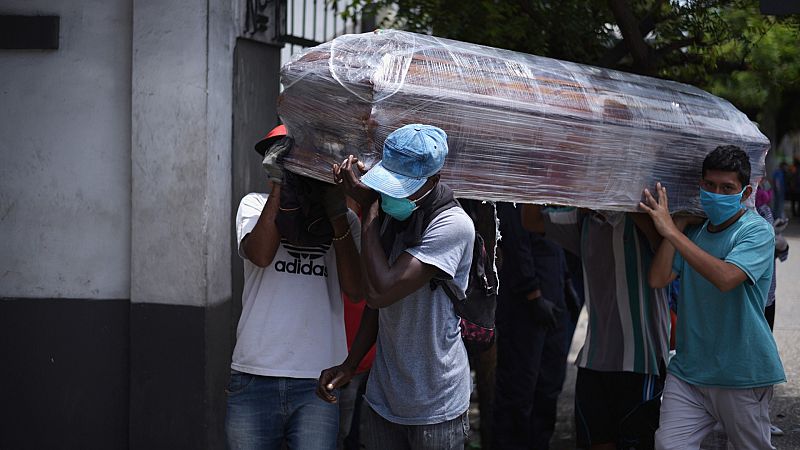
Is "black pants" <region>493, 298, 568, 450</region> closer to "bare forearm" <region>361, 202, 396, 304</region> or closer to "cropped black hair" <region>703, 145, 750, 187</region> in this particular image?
"cropped black hair" <region>703, 145, 750, 187</region>

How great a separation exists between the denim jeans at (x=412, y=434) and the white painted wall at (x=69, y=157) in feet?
7.78

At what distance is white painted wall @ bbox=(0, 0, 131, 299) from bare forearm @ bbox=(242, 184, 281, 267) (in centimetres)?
196

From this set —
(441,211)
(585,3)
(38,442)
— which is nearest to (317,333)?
(441,211)

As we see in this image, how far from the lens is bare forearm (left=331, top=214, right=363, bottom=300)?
148 inches

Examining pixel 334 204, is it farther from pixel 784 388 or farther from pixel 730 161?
pixel 784 388

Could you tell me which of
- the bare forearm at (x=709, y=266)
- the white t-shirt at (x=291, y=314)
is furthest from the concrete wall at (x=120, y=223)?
the bare forearm at (x=709, y=266)

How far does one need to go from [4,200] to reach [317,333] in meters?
2.56

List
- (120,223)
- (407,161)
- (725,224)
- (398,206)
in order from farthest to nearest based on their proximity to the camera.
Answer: (120,223)
(725,224)
(398,206)
(407,161)

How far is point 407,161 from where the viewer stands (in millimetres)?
3227

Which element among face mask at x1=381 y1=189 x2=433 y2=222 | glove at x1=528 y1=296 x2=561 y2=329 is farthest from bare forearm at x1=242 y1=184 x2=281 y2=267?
glove at x1=528 y1=296 x2=561 y2=329

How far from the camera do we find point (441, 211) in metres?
3.38

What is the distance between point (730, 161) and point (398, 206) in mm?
1544

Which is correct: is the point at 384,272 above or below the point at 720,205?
below

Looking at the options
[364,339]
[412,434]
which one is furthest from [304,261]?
[412,434]
